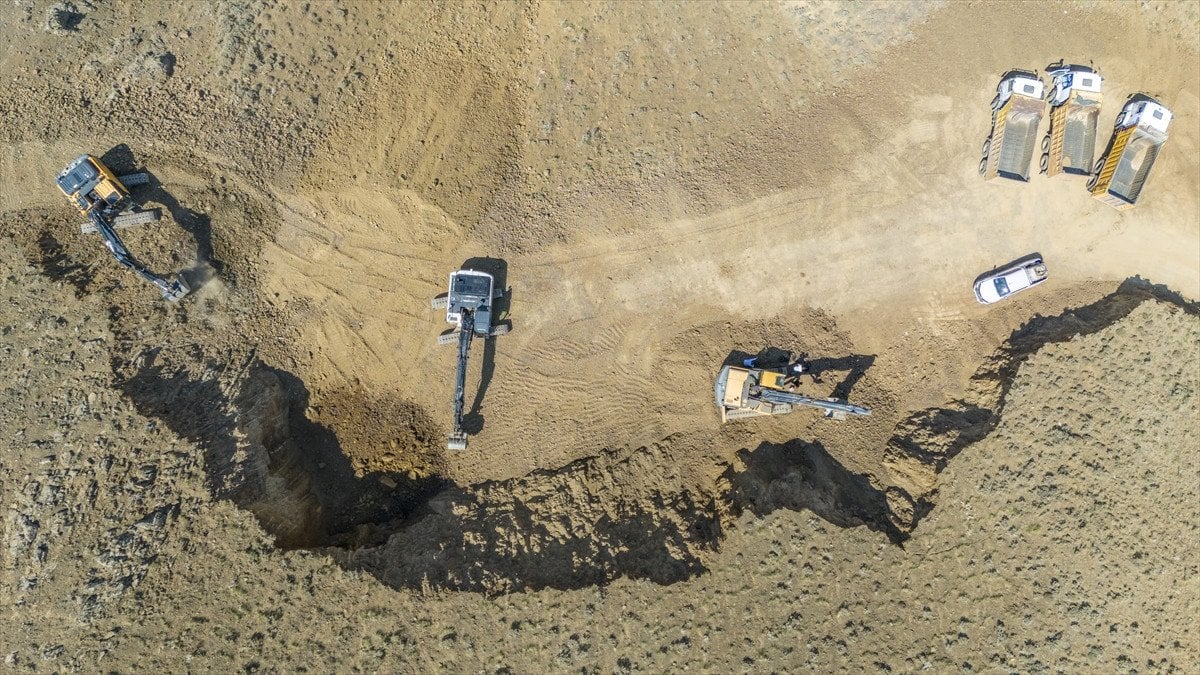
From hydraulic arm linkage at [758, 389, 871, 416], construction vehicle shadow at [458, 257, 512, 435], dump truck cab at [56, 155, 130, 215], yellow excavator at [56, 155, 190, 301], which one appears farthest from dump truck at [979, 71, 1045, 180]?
dump truck cab at [56, 155, 130, 215]

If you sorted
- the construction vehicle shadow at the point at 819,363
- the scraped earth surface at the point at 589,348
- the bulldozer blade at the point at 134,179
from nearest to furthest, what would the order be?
the scraped earth surface at the point at 589,348
the bulldozer blade at the point at 134,179
the construction vehicle shadow at the point at 819,363

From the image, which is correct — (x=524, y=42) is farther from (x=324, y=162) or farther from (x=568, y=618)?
(x=568, y=618)

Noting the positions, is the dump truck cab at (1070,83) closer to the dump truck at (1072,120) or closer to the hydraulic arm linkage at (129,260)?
the dump truck at (1072,120)

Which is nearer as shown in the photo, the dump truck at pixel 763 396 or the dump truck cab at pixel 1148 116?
the dump truck at pixel 763 396

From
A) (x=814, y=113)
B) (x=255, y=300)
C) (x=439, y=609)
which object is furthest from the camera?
(x=814, y=113)

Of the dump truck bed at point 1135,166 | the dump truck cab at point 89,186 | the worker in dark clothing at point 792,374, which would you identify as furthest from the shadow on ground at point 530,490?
the dump truck bed at point 1135,166

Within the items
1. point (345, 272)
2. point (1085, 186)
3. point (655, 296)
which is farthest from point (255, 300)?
point (1085, 186)
